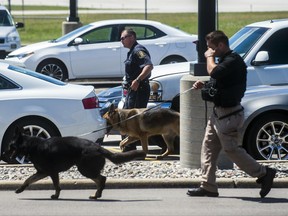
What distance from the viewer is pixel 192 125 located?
1087 centimetres

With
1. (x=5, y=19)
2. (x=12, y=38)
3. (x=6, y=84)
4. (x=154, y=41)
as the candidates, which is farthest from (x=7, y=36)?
(x=6, y=84)

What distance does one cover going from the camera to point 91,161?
31.1ft

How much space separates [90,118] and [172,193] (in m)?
2.32

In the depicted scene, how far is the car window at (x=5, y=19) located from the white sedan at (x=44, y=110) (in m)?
14.5

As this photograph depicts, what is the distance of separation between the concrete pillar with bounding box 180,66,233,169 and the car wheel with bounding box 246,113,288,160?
927 millimetres

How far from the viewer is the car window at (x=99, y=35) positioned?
22.2 m

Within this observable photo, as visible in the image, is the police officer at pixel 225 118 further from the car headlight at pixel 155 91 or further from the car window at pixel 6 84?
the car headlight at pixel 155 91

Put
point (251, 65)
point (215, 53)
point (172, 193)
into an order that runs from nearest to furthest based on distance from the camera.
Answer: point (215, 53), point (172, 193), point (251, 65)

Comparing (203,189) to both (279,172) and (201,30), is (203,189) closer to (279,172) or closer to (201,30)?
(279,172)

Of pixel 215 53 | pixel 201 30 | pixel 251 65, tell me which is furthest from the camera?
pixel 251 65

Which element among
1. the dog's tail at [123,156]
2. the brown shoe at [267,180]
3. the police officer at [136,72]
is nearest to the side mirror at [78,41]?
the police officer at [136,72]

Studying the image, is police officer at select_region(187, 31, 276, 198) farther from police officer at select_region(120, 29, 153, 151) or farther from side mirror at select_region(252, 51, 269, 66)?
side mirror at select_region(252, 51, 269, 66)

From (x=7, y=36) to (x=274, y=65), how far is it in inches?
559

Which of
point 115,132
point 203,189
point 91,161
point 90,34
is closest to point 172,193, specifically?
point 203,189
